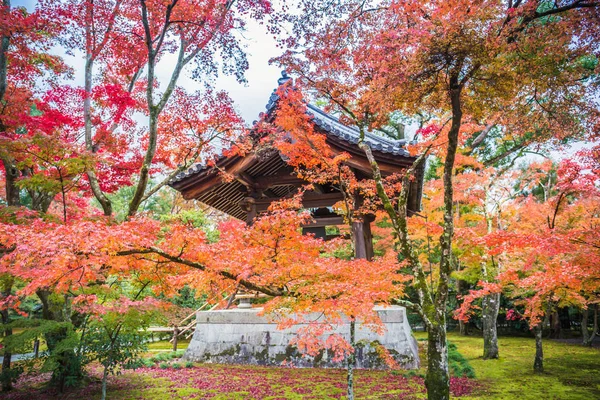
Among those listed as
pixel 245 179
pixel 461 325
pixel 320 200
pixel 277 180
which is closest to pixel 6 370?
pixel 245 179

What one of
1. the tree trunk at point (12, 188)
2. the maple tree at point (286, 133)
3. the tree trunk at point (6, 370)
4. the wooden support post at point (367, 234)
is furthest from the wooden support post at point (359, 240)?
the tree trunk at point (12, 188)

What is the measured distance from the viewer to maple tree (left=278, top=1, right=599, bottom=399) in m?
3.74

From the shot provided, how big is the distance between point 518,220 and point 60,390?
15160 mm

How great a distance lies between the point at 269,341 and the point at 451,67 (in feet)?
23.8

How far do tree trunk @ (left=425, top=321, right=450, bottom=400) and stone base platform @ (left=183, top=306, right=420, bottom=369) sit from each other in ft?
9.87

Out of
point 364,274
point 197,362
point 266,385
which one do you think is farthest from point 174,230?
point 197,362

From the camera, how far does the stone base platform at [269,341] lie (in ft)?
24.8

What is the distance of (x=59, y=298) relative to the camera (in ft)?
18.7

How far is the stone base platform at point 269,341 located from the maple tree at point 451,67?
137 inches

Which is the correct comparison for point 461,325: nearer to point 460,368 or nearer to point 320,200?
point 460,368

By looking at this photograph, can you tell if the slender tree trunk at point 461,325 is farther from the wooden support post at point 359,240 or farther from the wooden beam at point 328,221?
the wooden support post at point 359,240

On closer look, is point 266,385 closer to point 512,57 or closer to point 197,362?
point 197,362

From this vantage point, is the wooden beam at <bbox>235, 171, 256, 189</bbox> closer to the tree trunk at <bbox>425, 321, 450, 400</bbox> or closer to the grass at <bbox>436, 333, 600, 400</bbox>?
the tree trunk at <bbox>425, 321, 450, 400</bbox>

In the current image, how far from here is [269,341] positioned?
851cm
